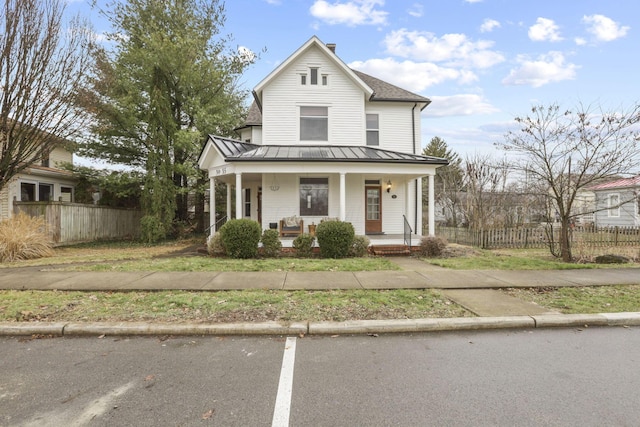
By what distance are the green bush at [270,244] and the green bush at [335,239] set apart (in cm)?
143

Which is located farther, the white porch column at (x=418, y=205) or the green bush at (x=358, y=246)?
the white porch column at (x=418, y=205)

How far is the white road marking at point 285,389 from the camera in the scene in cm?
257

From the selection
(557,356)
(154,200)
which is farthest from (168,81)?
(557,356)

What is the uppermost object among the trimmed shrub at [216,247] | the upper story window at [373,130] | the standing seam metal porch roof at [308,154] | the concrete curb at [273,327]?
the upper story window at [373,130]

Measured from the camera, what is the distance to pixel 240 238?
33.8ft

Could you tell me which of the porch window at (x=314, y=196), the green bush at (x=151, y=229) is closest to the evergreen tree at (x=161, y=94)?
the green bush at (x=151, y=229)

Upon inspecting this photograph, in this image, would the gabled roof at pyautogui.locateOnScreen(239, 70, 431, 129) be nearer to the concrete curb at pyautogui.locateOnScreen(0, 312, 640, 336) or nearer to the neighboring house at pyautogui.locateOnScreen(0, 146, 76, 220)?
the neighboring house at pyautogui.locateOnScreen(0, 146, 76, 220)

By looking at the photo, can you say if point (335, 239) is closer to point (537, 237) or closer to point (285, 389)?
point (285, 389)

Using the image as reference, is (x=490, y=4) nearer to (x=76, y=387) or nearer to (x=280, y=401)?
(x=280, y=401)

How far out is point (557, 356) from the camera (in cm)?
376

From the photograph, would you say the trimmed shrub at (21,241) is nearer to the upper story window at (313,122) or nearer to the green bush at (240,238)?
the green bush at (240,238)

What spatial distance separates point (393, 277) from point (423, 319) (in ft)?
8.57

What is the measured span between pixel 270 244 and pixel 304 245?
3.73ft

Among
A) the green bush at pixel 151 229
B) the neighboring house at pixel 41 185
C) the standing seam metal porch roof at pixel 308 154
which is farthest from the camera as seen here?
the neighboring house at pixel 41 185
